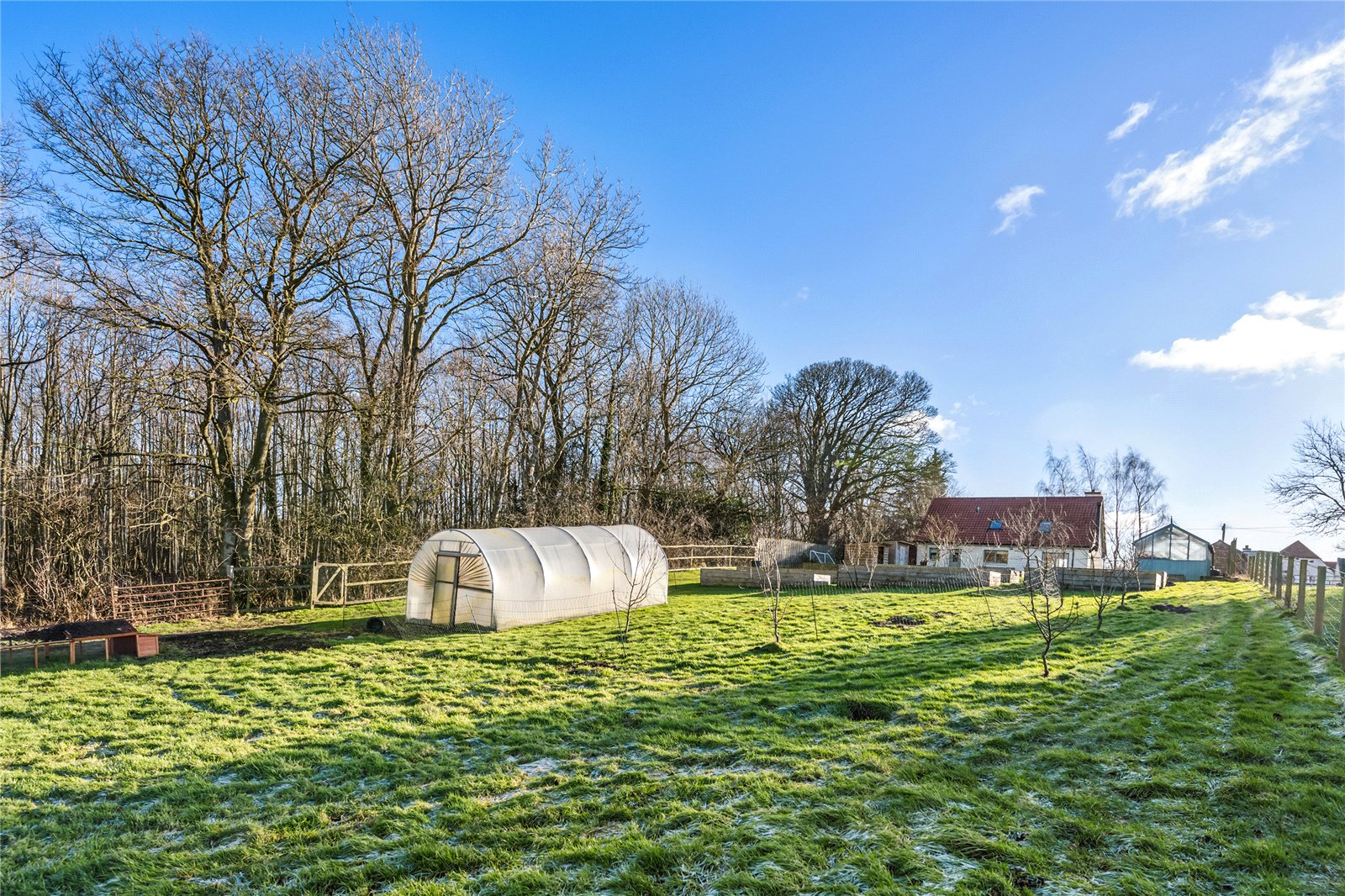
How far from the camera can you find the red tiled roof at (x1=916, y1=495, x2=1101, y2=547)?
32438 mm

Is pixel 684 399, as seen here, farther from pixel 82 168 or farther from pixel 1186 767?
pixel 1186 767

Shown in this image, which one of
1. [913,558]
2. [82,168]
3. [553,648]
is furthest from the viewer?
[913,558]

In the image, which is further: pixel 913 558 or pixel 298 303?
pixel 913 558

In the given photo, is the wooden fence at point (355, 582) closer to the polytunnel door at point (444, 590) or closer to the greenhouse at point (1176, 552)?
the polytunnel door at point (444, 590)

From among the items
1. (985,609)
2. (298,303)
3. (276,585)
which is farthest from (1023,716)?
(298,303)

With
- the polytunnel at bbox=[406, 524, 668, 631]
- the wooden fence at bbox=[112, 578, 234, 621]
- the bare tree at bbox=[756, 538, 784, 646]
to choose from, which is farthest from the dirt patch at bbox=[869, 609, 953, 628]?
the wooden fence at bbox=[112, 578, 234, 621]

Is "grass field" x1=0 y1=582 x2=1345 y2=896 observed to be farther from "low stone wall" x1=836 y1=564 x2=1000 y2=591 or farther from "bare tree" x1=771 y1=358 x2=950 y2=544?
"bare tree" x1=771 y1=358 x2=950 y2=544

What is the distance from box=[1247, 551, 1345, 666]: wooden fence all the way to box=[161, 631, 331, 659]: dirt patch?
14199 millimetres

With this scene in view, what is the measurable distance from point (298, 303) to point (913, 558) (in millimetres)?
29573

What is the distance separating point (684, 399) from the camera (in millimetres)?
29016

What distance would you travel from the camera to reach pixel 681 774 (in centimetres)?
504

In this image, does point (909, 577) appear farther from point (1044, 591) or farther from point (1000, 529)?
point (1000, 529)

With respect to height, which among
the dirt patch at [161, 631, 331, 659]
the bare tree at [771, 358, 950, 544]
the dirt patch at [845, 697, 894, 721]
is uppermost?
the bare tree at [771, 358, 950, 544]

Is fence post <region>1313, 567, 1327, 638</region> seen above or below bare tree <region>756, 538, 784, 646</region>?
above
